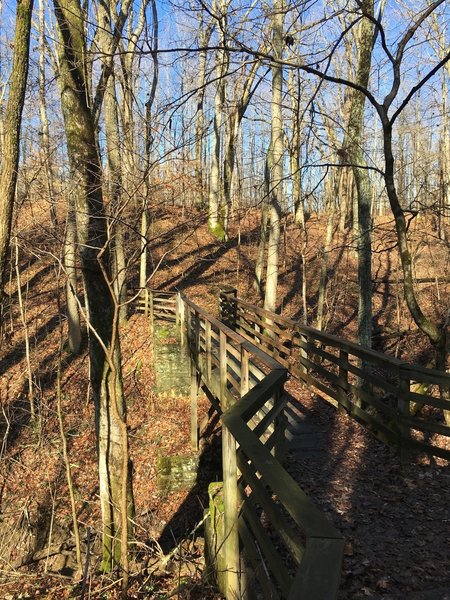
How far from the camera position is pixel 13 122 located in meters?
5.77

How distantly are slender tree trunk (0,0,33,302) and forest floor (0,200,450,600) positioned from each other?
75 centimetres

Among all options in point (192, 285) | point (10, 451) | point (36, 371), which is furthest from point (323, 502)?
point (192, 285)

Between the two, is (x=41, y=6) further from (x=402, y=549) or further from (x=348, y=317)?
(x=402, y=549)

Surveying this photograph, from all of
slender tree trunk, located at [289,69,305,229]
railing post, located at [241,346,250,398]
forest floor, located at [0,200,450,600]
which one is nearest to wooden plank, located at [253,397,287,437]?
railing post, located at [241,346,250,398]

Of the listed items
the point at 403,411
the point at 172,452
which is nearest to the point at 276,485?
the point at 403,411

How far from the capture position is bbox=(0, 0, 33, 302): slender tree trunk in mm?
5609

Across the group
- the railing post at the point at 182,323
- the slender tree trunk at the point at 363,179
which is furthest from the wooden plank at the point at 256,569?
the railing post at the point at 182,323

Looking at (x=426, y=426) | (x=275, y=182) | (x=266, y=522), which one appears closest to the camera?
(x=266, y=522)

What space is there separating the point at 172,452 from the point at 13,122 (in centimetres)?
705

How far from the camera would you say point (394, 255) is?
26.4 meters

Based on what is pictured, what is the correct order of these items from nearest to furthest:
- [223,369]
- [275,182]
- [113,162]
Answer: [223,369] < [113,162] < [275,182]

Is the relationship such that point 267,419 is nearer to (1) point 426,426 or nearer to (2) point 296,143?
(1) point 426,426

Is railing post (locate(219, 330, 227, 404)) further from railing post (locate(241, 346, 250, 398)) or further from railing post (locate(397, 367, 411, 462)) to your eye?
railing post (locate(397, 367, 411, 462))

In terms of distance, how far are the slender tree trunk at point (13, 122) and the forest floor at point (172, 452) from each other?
75 centimetres
